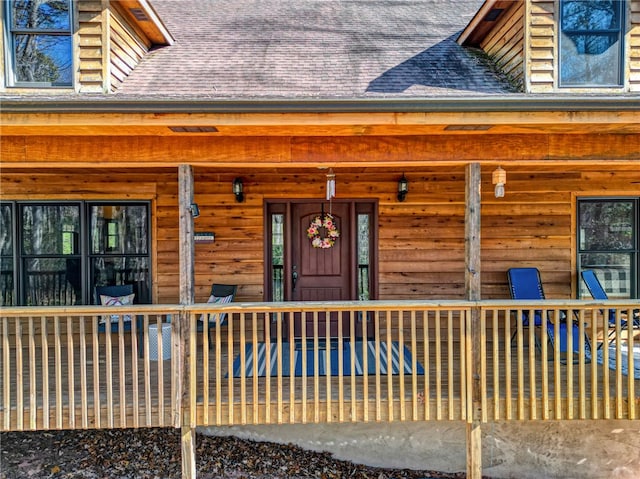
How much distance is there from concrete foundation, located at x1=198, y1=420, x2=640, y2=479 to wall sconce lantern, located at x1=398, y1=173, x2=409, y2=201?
8.40 feet

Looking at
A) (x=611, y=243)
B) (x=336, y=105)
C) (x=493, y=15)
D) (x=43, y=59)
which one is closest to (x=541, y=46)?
(x=493, y=15)

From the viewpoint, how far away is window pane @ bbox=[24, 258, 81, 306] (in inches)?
198

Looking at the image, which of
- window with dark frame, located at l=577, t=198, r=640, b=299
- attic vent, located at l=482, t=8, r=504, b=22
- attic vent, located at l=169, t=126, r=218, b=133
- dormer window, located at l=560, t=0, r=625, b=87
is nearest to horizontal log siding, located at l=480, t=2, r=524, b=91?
attic vent, located at l=482, t=8, r=504, b=22

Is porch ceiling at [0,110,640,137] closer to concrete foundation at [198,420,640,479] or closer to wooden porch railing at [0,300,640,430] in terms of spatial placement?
wooden porch railing at [0,300,640,430]

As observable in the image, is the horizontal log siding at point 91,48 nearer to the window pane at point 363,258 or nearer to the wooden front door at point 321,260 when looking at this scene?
the wooden front door at point 321,260

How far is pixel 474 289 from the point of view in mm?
3555

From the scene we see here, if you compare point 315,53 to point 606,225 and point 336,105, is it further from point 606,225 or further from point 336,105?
point 606,225

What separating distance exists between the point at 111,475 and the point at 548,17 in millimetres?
5966

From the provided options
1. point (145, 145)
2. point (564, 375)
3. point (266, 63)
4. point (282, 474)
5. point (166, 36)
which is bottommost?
point (282, 474)

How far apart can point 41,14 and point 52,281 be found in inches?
114

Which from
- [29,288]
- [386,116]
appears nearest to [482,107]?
[386,116]

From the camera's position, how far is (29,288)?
5.04 metres

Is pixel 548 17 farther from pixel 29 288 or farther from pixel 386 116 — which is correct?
pixel 29 288

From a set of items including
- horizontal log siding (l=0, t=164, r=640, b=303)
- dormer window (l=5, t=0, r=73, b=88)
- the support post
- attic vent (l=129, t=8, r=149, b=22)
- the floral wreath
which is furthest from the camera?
the floral wreath
